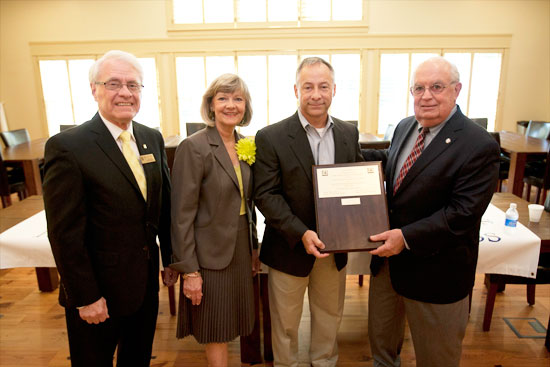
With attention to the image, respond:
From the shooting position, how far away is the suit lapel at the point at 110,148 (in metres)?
1.41

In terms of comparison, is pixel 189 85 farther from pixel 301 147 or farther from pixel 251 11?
pixel 301 147

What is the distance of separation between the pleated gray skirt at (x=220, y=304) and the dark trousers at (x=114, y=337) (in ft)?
0.49

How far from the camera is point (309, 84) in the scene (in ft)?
5.54

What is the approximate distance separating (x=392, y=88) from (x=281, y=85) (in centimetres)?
247

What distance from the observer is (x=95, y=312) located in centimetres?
143

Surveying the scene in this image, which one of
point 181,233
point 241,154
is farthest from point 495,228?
point 181,233

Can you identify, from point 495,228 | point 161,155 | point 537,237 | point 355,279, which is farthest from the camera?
point 355,279

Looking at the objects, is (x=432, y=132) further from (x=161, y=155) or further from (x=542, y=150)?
(x=542, y=150)

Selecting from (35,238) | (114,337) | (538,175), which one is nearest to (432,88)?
(114,337)

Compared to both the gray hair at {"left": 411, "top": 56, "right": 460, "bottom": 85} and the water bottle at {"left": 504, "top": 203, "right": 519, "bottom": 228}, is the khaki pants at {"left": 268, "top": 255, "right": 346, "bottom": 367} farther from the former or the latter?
the water bottle at {"left": 504, "top": 203, "right": 519, "bottom": 228}

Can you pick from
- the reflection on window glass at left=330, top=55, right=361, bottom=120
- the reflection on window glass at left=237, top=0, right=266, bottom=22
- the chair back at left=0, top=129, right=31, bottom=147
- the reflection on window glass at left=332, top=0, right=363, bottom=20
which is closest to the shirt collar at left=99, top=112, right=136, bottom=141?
the chair back at left=0, top=129, right=31, bottom=147

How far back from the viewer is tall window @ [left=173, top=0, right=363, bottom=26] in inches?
304

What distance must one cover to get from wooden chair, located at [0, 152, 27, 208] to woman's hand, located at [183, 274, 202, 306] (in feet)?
13.3

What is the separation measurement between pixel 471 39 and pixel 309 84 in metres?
7.73
